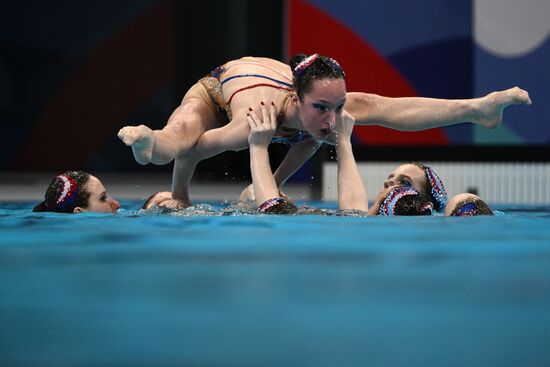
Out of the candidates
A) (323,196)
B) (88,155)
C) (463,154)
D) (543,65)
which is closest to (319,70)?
(323,196)

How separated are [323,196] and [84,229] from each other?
4.65 metres

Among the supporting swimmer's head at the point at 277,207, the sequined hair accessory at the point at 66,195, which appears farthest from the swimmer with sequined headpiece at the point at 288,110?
the sequined hair accessory at the point at 66,195

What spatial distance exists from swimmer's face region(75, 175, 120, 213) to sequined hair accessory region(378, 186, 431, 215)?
152cm

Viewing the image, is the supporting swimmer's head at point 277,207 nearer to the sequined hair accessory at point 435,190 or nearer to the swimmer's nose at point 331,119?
the swimmer's nose at point 331,119

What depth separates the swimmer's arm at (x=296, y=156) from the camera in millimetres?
4953

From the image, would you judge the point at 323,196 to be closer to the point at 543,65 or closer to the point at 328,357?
the point at 543,65

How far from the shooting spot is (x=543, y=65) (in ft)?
27.2

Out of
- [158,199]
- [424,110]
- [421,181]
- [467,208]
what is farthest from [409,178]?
[158,199]

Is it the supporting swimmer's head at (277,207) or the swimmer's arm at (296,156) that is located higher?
the swimmer's arm at (296,156)

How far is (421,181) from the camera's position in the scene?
4750 mm

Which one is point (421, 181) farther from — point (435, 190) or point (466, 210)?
point (466, 210)

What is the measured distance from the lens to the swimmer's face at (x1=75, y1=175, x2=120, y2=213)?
4.39 metres

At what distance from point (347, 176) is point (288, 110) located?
19.4 inches

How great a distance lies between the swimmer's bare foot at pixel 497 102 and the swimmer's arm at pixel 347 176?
800mm
